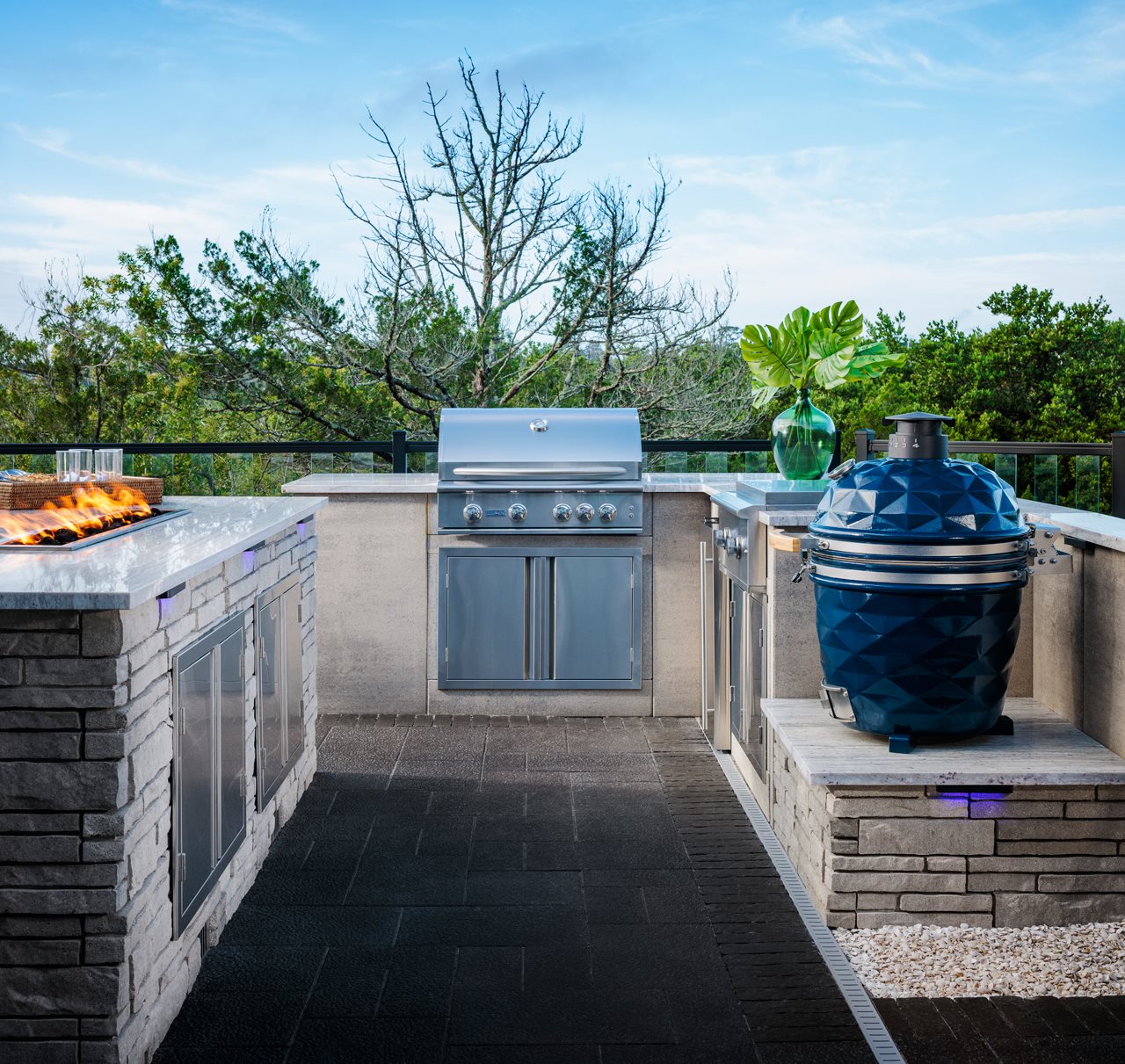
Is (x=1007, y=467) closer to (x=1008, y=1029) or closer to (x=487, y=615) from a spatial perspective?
(x=487, y=615)

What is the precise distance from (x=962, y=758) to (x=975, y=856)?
0.76 feet

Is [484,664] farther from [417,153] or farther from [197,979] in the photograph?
[417,153]

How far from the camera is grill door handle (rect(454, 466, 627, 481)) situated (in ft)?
16.0

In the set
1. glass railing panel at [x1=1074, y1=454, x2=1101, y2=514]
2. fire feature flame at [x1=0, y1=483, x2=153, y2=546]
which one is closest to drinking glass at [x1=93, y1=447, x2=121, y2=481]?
fire feature flame at [x1=0, y1=483, x2=153, y2=546]

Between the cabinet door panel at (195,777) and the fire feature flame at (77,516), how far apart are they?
1.50 ft

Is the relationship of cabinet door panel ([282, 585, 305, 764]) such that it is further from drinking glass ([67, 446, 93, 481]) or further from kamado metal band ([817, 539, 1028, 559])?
kamado metal band ([817, 539, 1028, 559])

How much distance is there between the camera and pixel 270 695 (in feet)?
10.6

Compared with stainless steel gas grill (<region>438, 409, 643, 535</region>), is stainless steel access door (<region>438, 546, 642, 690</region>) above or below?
below

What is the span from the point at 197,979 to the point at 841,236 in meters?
18.6

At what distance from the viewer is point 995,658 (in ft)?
9.31

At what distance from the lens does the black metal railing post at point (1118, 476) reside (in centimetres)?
400

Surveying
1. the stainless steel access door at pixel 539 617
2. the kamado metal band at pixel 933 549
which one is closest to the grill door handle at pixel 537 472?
the stainless steel access door at pixel 539 617

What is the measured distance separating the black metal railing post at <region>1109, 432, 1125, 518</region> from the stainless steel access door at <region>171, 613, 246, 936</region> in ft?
9.77

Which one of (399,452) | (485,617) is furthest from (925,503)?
(399,452)
